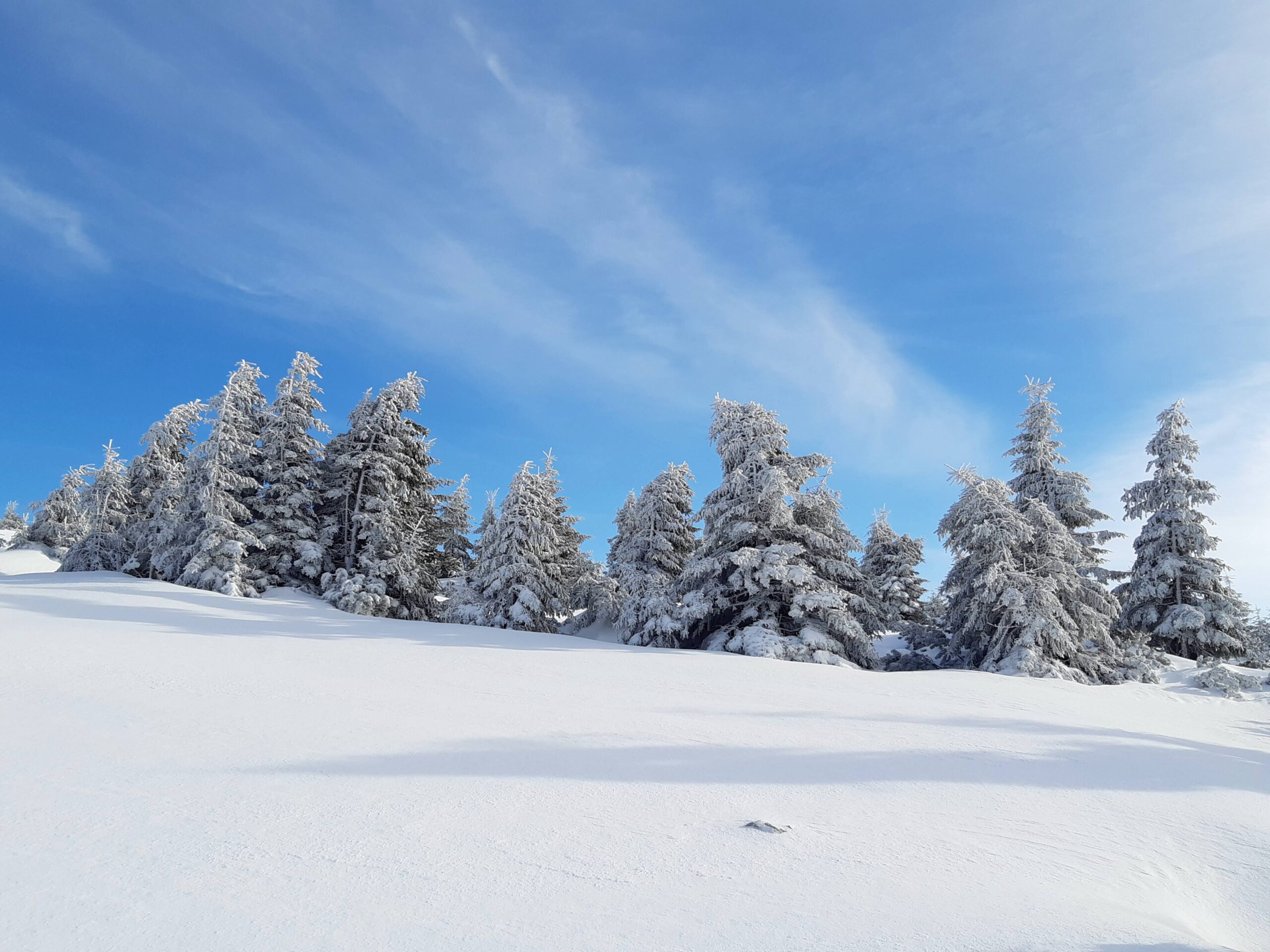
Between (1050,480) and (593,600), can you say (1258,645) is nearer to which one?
(1050,480)

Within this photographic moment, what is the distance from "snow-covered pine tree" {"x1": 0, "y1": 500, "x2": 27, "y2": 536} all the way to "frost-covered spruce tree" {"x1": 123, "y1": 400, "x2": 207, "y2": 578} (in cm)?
4276

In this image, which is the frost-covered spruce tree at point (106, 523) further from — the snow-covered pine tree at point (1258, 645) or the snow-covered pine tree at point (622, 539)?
the snow-covered pine tree at point (1258, 645)

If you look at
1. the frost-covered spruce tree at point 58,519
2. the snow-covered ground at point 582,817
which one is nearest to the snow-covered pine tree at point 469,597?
the snow-covered ground at point 582,817

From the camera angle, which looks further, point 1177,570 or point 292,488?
point 292,488

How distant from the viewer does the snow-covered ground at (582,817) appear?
10.3 feet

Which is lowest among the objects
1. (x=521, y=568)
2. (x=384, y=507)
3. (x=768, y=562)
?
(x=521, y=568)

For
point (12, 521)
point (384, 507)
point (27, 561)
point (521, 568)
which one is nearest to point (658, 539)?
point (521, 568)

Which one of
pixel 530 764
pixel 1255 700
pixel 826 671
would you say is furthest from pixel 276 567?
pixel 1255 700

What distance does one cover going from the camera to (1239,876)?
435 centimetres

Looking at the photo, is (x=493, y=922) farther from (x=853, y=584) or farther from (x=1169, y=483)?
(x=1169, y=483)

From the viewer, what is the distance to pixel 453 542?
30031mm

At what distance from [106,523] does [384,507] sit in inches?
697

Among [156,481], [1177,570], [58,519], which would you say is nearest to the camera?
[1177,570]

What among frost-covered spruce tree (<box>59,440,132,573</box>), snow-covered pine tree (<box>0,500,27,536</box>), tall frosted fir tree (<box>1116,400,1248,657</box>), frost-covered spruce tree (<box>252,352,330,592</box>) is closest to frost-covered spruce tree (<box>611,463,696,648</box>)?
frost-covered spruce tree (<box>252,352,330,592</box>)
